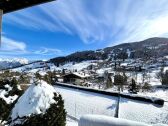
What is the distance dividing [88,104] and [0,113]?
13.4 metres

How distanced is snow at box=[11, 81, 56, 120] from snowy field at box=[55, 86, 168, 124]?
10.9 meters

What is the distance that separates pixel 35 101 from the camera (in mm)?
11789

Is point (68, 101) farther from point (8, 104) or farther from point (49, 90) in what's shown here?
point (49, 90)

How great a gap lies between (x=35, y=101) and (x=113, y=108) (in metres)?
13.7

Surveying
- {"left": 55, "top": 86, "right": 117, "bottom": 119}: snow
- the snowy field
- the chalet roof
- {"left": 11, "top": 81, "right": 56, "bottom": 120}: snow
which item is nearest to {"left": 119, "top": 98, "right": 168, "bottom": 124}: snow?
the snowy field

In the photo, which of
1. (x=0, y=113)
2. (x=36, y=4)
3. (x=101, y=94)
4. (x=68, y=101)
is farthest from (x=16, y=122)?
(x=101, y=94)

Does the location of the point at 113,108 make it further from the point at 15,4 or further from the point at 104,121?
the point at 15,4

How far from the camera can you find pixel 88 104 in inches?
1049

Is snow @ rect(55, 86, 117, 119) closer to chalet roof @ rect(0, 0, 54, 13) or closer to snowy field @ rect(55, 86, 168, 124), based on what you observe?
snowy field @ rect(55, 86, 168, 124)

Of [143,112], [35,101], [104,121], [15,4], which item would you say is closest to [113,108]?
[143,112]

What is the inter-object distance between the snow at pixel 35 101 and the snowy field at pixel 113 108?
35.7 ft

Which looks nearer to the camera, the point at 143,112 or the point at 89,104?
the point at 143,112

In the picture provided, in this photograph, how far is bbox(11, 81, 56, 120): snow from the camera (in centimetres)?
1144

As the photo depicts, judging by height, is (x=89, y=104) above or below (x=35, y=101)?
below
